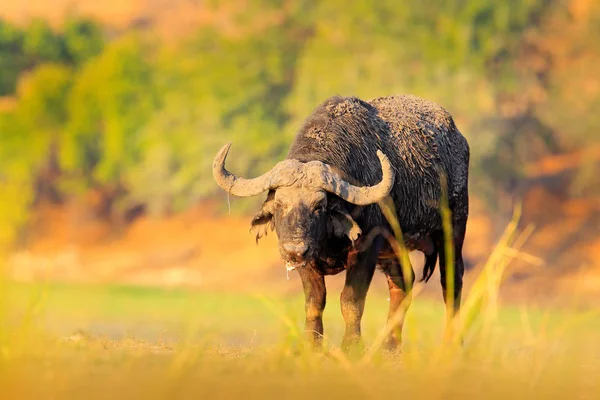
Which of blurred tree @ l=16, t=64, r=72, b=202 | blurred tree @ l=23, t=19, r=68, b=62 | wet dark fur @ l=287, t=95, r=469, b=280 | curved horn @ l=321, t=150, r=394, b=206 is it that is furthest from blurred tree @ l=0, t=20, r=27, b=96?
curved horn @ l=321, t=150, r=394, b=206

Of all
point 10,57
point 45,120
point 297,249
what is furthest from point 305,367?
point 10,57

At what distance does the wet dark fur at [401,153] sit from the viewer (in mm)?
10641

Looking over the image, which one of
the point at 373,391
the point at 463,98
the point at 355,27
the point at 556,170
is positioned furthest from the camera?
the point at 556,170

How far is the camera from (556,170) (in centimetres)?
4950

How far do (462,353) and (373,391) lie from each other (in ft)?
3.80

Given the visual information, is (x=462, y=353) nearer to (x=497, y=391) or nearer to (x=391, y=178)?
(x=497, y=391)

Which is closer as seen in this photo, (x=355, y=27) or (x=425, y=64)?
(x=425, y=64)

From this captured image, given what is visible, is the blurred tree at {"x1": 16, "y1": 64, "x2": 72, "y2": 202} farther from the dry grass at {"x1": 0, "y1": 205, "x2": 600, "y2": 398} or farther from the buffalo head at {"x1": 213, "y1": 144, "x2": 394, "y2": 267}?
the dry grass at {"x1": 0, "y1": 205, "x2": 600, "y2": 398}

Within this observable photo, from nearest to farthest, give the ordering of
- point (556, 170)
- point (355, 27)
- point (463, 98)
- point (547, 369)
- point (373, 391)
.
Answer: point (373, 391) < point (547, 369) < point (463, 98) < point (355, 27) < point (556, 170)

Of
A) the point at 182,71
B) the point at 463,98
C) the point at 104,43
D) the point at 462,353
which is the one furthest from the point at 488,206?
the point at 104,43

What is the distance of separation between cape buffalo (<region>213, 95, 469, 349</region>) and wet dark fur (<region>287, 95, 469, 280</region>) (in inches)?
0.5

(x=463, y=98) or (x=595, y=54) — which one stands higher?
(x=595, y=54)

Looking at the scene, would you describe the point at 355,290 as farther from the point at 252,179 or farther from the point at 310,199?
the point at 252,179

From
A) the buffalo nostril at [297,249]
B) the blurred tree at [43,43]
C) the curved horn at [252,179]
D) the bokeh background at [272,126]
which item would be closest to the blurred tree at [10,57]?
the blurred tree at [43,43]
